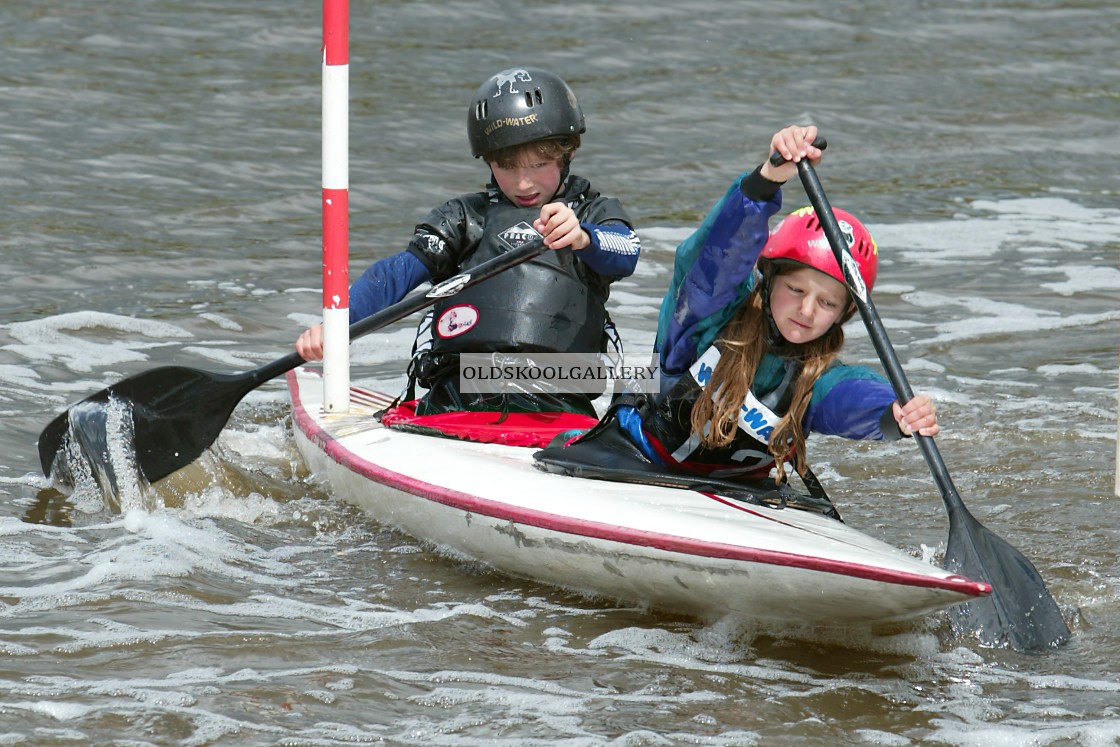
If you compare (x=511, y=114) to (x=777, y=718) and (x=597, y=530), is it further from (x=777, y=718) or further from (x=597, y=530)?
(x=777, y=718)

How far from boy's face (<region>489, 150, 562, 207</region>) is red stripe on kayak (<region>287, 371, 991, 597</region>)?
3.41 ft

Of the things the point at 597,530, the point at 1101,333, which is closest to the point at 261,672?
the point at 597,530

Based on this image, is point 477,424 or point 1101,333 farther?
point 1101,333

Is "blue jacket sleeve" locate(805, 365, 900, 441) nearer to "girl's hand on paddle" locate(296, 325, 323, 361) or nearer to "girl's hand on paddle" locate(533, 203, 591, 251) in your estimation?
"girl's hand on paddle" locate(533, 203, 591, 251)

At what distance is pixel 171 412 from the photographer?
5230 millimetres

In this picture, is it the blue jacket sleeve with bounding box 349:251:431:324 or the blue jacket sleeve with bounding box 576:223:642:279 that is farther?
the blue jacket sleeve with bounding box 349:251:431:324

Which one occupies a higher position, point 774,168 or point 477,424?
point 774,168

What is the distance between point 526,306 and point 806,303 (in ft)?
4.14

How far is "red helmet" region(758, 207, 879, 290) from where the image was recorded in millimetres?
3875

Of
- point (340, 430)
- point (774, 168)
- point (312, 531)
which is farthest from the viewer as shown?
point (340, 430)

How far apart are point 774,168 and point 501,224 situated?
1.47 metres

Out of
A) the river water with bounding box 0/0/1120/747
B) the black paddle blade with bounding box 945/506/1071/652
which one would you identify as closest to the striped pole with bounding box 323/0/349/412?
the river water with bounding box 0/0/1120/747

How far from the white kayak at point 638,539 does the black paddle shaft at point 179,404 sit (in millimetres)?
440

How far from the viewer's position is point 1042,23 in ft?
53.7
